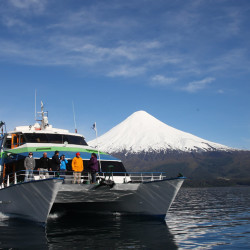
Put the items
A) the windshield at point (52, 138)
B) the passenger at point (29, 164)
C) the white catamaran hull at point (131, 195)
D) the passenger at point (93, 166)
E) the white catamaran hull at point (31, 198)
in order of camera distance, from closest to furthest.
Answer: the white catamaran hull at point (31, 198)
the passenger at point (93, 166)
the passenger at point (29, 164)
the white catamaran hull at point (131, 195)
the windshield at point (52, 138)

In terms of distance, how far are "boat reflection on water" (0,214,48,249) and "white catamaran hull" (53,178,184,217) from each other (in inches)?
78.0

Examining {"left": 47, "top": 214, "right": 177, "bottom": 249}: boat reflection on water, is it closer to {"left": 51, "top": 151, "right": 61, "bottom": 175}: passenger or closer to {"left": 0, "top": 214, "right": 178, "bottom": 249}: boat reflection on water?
{"left": 0, "top": 214, "right": 178, "bottom": 249}: boat reflection on water

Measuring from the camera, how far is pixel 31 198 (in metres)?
16.4

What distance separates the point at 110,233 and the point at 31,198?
3697 mm

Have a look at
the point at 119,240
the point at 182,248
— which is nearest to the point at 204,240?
the point at 182,248

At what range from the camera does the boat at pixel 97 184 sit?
57.7 feet

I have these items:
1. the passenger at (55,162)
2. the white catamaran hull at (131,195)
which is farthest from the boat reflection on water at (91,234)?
the passenger at (55,162)

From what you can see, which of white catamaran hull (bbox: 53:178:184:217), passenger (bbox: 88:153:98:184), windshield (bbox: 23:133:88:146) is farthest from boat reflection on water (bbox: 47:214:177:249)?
windshield (bbox: 23:133:88:146)

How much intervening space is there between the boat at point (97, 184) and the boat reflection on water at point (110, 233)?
2.43ft

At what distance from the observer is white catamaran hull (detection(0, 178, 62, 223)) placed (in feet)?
50.9

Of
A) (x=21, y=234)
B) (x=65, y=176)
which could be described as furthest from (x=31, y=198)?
(x=65, y=176)

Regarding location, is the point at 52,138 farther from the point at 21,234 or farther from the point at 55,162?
the point at 21,234

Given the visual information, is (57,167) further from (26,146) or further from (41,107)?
(41,107)

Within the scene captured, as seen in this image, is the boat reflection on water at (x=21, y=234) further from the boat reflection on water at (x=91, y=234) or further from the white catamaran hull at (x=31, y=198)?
the white catamaran hull at (x=31, y=198)
